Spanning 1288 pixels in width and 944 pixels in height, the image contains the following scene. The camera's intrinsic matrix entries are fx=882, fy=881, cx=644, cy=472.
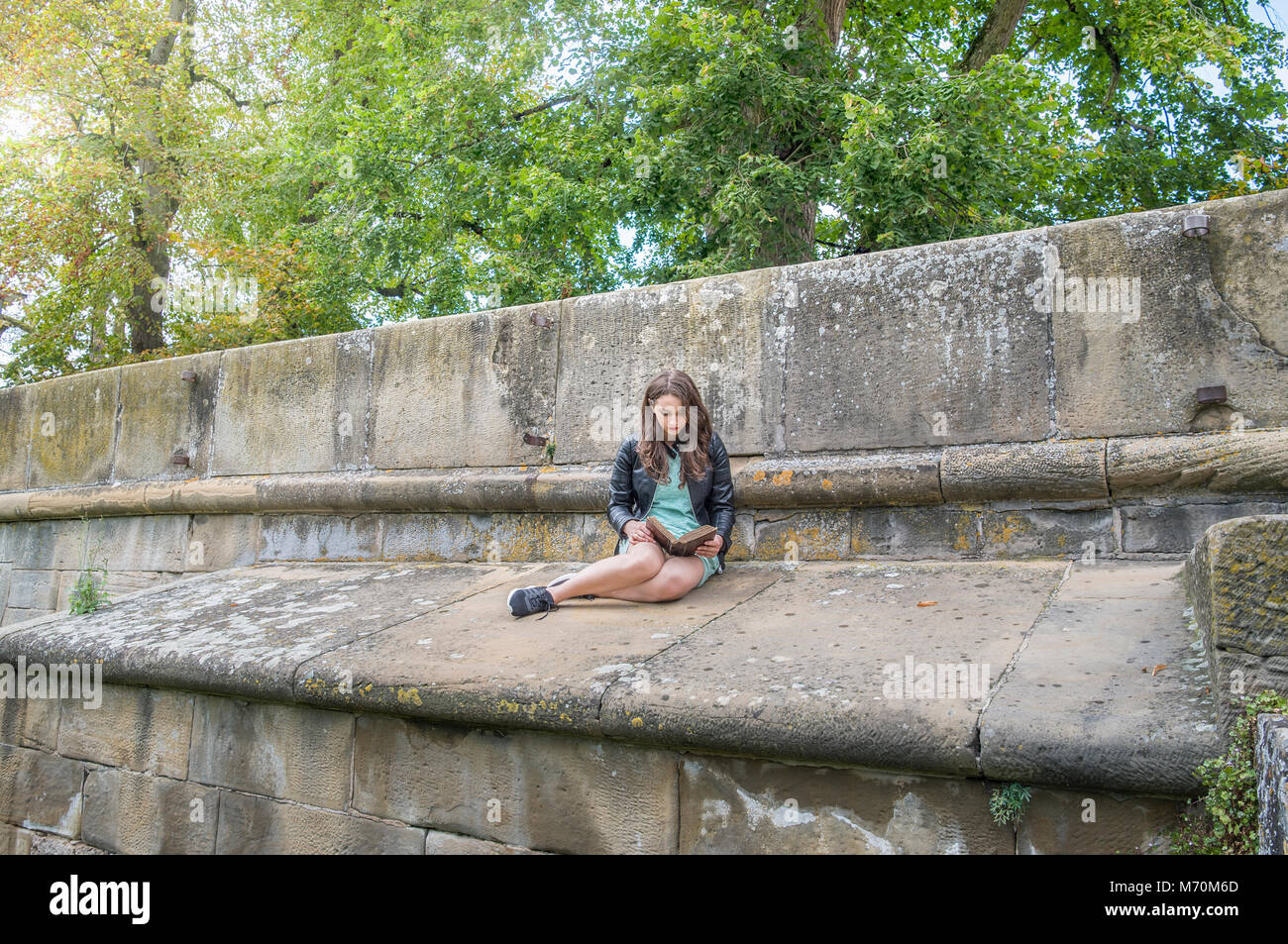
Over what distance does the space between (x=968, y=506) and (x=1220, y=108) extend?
32.4 ft

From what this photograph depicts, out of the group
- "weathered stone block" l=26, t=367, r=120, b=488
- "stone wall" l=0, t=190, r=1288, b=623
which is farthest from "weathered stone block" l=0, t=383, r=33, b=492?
"stone wall" l=0, t=190, r=1288, b=623

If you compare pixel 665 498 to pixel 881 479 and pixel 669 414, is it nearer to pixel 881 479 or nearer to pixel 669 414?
pixel 669 414

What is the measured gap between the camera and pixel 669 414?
11.7 ft

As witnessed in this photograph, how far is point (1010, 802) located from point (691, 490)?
182 centimetres

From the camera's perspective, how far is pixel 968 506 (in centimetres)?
340

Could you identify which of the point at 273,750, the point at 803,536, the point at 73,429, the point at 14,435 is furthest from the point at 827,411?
the point at 14,435

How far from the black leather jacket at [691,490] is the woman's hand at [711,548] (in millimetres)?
70

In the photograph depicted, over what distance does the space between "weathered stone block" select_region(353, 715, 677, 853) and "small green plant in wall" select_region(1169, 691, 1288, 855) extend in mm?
1308

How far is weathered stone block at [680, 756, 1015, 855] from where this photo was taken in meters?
2.13

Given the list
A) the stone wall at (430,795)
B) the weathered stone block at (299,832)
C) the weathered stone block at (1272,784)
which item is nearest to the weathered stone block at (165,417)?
the stone wall at (430,795)

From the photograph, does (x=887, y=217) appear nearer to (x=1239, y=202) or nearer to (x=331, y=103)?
(x=1239, y=202)
